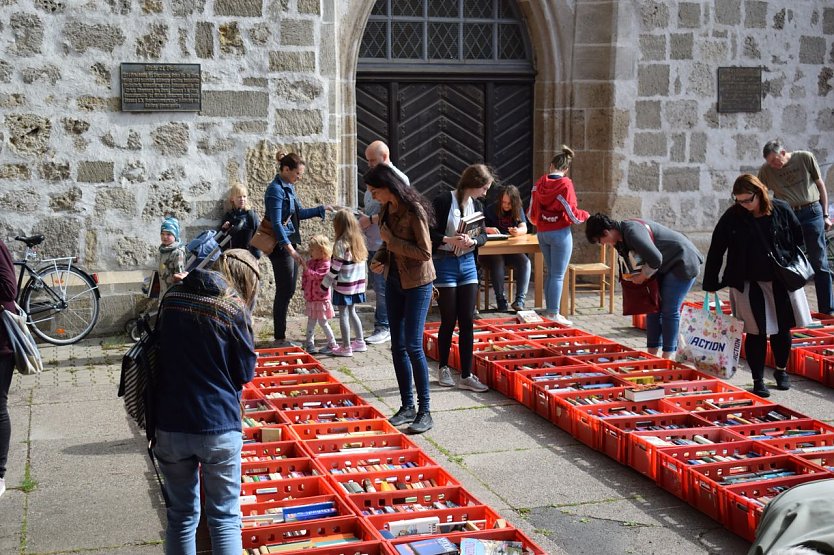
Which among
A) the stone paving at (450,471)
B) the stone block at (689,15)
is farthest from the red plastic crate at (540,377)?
the stone block at (689,15)

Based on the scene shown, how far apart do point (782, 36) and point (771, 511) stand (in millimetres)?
11210

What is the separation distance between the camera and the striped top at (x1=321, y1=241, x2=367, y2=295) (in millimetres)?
9156

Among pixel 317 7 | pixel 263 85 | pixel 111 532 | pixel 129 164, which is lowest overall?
pixel 111 532

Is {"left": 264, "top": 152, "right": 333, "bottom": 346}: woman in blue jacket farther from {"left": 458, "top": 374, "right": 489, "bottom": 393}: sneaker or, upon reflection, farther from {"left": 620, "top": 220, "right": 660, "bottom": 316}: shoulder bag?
{"left": 620, "top": 220, "right": 660, "bottom": 316}: shoulder bag

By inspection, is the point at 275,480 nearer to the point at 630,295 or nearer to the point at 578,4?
the point at 630,295

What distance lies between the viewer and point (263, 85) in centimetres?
1054

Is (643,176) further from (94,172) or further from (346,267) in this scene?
(94,172)

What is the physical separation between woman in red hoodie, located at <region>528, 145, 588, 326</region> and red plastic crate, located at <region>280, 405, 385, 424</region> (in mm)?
3668

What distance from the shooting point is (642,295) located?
8172mm

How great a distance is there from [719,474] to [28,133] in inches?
269

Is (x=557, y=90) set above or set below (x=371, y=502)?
above

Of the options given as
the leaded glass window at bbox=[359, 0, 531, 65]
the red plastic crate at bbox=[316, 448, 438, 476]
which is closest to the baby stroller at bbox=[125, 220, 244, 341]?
the leaded glass window at bbox=[359, 0, 531, 65]

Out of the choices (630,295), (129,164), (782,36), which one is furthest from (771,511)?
(782,36)

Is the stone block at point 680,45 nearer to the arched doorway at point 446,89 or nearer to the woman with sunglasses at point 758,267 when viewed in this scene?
the arched doorway at point 446,89
